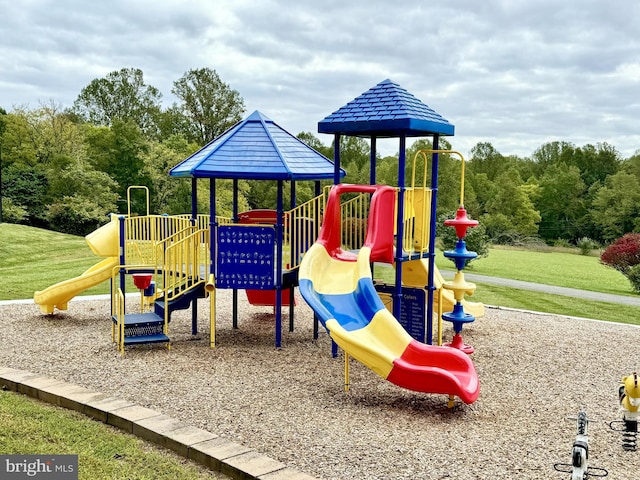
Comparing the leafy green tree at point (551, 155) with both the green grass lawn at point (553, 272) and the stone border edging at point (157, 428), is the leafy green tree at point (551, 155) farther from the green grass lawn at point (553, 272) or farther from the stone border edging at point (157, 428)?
the stone border edging at point (157, 428)

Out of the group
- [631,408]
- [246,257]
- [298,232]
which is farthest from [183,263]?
[631,408]

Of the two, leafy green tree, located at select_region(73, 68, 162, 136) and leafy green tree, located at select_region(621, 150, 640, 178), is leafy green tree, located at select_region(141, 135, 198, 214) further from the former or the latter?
leafy green tree, located at select_region(621, 150, 640, 178)

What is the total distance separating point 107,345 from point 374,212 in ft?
14.7

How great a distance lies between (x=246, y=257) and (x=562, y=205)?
51389 millimetres

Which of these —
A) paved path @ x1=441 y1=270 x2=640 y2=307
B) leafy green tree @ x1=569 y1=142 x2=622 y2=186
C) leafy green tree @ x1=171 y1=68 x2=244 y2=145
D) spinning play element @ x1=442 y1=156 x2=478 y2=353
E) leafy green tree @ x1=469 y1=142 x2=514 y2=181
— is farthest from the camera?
leafy green tree @ x1=469 y1=142 x2=514 y2=181

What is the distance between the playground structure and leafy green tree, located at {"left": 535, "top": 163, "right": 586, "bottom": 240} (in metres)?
47.7

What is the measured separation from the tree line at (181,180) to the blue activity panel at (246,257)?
13.5 m

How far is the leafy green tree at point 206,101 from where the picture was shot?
4309cm

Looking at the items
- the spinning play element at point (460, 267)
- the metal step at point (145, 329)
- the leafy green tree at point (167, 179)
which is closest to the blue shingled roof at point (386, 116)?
the spinning play element at point (460, 267)

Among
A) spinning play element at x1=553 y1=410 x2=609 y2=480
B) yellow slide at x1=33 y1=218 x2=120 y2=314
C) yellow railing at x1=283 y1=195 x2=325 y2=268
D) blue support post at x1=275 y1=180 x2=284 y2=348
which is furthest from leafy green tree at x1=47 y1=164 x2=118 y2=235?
spinning play element at x1=553 y1=410 x2=609 y2=480

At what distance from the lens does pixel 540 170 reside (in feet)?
218

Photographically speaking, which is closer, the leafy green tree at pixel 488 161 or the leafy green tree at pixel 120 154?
the leafy green tree at pixel 120 154

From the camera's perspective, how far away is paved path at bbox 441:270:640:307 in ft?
55.7

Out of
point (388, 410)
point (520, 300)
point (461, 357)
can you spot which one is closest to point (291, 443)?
point (388, 410)
